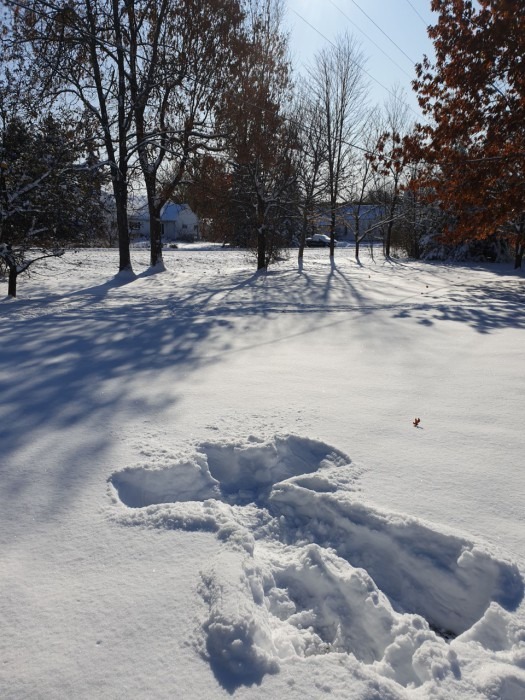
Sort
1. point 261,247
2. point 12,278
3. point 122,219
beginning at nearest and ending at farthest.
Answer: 1. point 12,278
2. point 122,219
3. point 261,247

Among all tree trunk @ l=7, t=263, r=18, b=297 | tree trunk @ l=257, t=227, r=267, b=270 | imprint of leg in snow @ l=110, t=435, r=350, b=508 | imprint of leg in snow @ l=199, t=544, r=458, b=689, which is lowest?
imprint of leg in snow @ l=199, t=544, r=458, b=689

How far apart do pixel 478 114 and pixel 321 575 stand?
12.8 m

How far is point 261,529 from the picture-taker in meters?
2.17

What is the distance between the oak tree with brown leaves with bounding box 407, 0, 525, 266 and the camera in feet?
33.6

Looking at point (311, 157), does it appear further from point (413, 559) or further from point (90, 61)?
point (413, 559)

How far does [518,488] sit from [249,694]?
1.83 m

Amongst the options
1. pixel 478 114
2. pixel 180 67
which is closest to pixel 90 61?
pixel 180 67

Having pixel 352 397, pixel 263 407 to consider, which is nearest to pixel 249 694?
pixel 263 407

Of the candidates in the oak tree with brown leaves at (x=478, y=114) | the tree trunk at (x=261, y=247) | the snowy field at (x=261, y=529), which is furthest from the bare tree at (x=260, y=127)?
the snowy field at (x=261, y=529)

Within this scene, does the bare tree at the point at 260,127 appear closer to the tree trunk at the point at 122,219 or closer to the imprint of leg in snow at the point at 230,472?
the tree trunk at the point at 122,219

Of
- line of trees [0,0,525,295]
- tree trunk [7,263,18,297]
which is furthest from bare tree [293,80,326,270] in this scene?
tree trunk [7,263,18,297]

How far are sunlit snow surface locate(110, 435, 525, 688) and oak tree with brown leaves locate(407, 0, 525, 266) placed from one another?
1129 cm

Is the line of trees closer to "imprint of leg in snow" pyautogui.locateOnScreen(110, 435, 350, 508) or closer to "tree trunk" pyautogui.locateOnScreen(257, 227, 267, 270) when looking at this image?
"tree trunk" pyautogui.locateOnScreen(257, 227, 267, 270)

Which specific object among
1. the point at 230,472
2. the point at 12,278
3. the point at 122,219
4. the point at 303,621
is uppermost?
the point at 122,219
